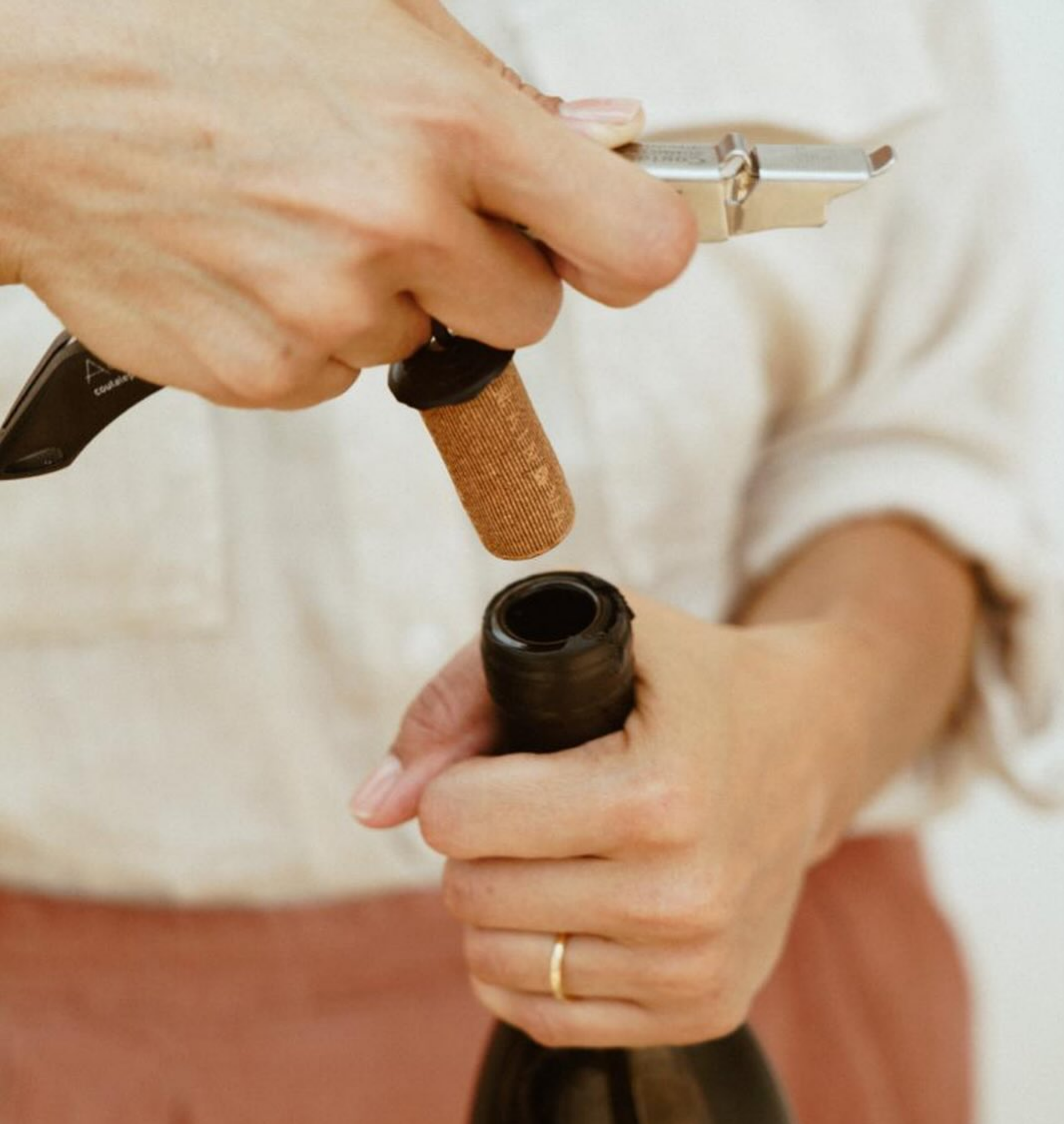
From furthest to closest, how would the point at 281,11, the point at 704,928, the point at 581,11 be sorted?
the point at 581,11, the point at 704,928, the point at 281,11

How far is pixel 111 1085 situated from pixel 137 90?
1.41 feet

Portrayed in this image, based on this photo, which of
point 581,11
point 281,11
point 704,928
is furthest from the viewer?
point 581,11

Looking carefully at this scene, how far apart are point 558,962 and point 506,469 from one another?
0.16 metres

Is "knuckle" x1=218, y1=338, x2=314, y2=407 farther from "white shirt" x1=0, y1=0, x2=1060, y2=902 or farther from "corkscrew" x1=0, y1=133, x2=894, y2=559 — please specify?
"white shirt" x1=0, y1=0, x2=1060, y2=902

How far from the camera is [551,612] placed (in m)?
0.34

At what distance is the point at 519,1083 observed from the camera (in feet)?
1.46

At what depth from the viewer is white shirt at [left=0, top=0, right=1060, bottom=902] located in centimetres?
52

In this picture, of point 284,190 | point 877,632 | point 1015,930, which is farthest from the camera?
point 1015,930

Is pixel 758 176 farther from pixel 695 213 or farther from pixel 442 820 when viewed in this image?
pixel 442 820

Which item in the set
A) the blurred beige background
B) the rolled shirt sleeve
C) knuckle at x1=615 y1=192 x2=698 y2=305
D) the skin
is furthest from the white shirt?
the blurred beige background

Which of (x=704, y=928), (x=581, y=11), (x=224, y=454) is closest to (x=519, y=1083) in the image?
(x=704, y=928)

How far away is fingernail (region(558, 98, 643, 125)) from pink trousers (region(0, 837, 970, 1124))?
1.30ft

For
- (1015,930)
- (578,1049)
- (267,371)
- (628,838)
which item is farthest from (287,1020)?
(1015,930)

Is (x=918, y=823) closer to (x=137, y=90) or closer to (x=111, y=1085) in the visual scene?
(x=111, y=1085)
